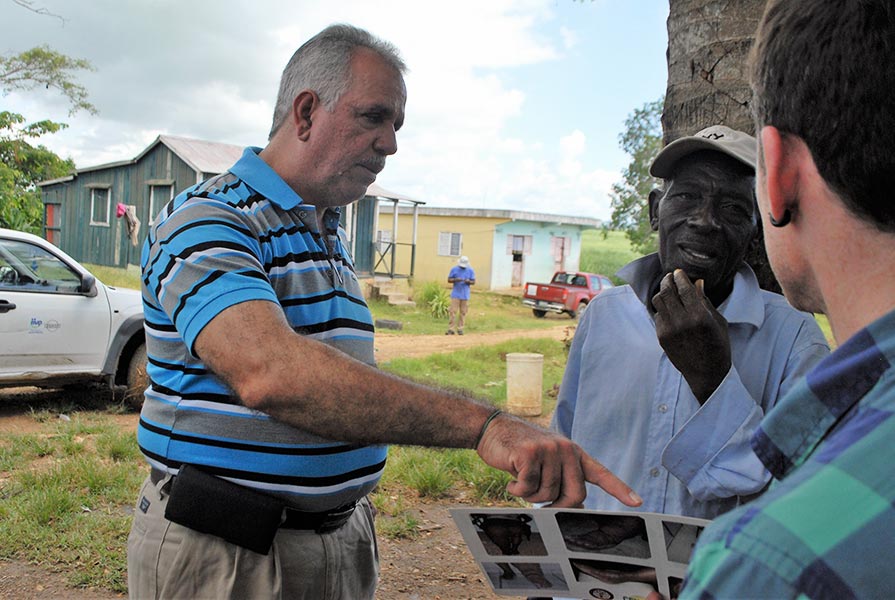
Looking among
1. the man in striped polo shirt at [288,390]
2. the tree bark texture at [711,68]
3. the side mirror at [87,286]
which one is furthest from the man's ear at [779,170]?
the side mirror at [87,286]

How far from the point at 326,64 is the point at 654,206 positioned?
1.11m

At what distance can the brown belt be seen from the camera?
2148mm

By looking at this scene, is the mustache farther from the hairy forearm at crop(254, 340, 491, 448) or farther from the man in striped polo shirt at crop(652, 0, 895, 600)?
the man in striped polo shirt at crop(652, 0, 895, 600)

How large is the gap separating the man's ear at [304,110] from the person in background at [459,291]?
17.0 metres

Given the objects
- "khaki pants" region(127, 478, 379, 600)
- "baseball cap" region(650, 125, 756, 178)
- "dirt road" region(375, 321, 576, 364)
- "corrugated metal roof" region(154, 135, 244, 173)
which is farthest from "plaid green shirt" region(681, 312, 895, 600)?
"corrugated metal roof" region(154, 135, 244, 173)

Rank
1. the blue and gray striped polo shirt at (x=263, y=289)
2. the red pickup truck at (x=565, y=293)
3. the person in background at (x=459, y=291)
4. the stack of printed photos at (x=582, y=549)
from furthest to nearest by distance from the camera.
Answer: the red pickup truck at (x=565, y=293) → the person in background at (x=459, y=291) → the blue and gray striped polo shirt at (x=263, y=289) → the stack of printed photos at (x=582, y=549)

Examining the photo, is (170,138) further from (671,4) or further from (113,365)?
(671,4)

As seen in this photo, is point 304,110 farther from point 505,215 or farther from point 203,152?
point 505,215

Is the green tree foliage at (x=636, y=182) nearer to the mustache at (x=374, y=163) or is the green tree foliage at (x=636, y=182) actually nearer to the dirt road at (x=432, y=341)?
the dirt road at (x=432, y=341)

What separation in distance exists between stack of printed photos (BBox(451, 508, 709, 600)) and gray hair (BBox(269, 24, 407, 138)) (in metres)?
1.33

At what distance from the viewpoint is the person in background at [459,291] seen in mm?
19391

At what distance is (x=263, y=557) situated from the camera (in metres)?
2.09

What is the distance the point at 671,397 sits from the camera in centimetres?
216

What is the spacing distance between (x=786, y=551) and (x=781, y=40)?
2.06ft
